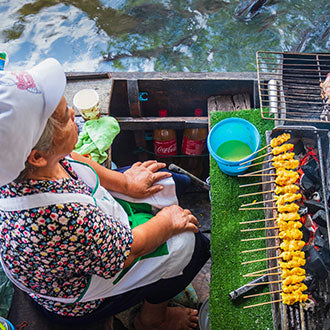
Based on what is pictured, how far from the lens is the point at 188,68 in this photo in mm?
5844

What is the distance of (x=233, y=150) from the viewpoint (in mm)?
3367

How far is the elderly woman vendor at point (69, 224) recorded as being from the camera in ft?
5.05

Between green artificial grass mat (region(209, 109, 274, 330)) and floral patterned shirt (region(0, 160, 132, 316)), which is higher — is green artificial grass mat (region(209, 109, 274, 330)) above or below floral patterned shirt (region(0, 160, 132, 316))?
below

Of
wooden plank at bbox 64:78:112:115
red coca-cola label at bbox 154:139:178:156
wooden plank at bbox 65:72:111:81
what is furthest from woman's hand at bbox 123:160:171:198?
wooden plank at bbox 65:72:111:81

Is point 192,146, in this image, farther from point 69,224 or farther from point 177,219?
point 69,224

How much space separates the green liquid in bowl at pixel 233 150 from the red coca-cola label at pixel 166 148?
112 cm

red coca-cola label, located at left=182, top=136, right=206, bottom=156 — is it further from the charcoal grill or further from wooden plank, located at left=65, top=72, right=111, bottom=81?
the charcoal grill

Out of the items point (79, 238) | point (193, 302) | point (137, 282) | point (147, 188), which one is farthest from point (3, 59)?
point (193, 302)

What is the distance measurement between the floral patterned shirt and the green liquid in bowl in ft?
5.03

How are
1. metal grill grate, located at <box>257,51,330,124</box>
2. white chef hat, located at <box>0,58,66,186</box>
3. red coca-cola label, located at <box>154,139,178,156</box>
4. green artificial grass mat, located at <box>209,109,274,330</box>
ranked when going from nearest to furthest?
white chef hat, located at <box>0,58,66,186</box>
green artificial grass mat, located at <box>209,109,274,330</box>
metal grill grate, located at <box>257,51,330,124</box>
red coca-cola label, located at <box>154,139,178,156</box>

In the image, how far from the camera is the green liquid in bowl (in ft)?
10.8

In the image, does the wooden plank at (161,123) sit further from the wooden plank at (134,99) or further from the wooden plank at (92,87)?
the wooden plank at (92,87)

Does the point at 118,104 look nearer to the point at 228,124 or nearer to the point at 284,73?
the point at 228,124

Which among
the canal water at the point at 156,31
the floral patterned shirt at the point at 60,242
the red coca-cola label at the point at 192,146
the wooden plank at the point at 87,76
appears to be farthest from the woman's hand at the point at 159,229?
the canal water at the point at 156,31
